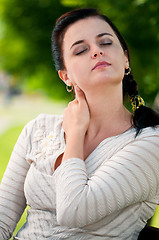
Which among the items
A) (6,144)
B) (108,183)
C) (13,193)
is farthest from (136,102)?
(6,144)

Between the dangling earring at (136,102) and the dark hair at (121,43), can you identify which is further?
the dangling earring at (136,102)

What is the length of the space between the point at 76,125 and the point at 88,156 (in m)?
0.18

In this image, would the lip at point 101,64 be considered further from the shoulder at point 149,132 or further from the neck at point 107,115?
the shoulder at point 149,132

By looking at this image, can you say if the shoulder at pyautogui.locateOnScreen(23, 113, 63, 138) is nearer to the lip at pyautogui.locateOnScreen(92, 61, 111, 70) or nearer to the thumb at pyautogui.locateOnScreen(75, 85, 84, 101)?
the thumb at pyautogui.locateOnScreen(75, 85, 84, 101)

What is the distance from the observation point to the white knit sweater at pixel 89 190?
1633 mm

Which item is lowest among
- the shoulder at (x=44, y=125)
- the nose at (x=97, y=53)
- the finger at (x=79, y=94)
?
the shoulder at (x=44, y=125)

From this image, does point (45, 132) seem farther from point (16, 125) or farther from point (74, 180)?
point (16, 125)

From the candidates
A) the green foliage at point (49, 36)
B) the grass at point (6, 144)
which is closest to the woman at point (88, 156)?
the green foliage at point (49, 36)

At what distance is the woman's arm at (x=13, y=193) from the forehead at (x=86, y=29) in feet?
2.30

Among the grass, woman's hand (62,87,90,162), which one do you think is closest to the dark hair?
woman's hand (62,87,90,162)

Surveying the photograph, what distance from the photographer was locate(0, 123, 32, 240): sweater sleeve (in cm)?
209

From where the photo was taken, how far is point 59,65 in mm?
2340

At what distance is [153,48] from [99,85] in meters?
3.58

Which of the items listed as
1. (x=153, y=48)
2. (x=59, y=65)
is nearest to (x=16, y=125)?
(x=153, y=48)
